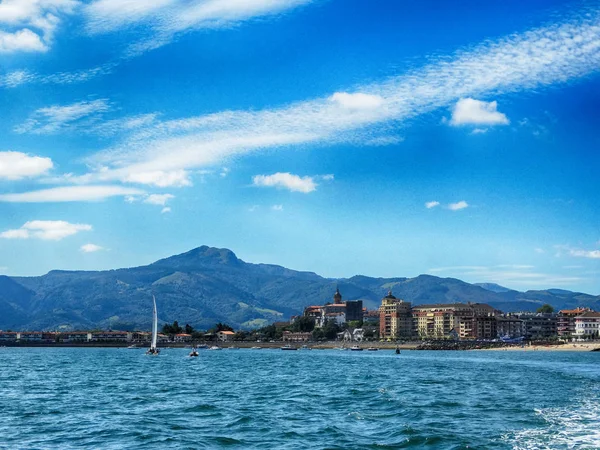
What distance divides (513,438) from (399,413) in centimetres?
1073

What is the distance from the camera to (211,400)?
56469 millimetres

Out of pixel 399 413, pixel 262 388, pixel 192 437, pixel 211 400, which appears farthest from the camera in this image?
pixel 262 388

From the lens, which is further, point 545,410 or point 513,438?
point 545,410

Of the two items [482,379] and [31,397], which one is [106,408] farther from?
[482,379]

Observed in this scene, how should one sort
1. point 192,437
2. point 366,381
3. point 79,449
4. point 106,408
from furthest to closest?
1. point 366,381
2. point 106,408
3. point 192,437
4. point 79,449

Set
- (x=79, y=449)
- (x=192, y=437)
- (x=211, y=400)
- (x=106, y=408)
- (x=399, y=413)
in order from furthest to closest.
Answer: (x=211, y=400) → (x=106, y=408) → (x=399, y=413) → (x=192, y=437) → (x=79, y=449)

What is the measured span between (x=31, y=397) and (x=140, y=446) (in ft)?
90.3

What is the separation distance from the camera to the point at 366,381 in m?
77.3

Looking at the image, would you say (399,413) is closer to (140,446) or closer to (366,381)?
(140,446)

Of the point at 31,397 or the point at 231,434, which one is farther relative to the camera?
the point at 31,397

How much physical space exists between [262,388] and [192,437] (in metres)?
32.3

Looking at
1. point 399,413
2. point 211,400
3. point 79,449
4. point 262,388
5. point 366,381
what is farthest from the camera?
point 366,381

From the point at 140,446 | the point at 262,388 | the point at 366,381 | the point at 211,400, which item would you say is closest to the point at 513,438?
the point at 140,446

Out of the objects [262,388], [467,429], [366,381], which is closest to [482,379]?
[366,381]
